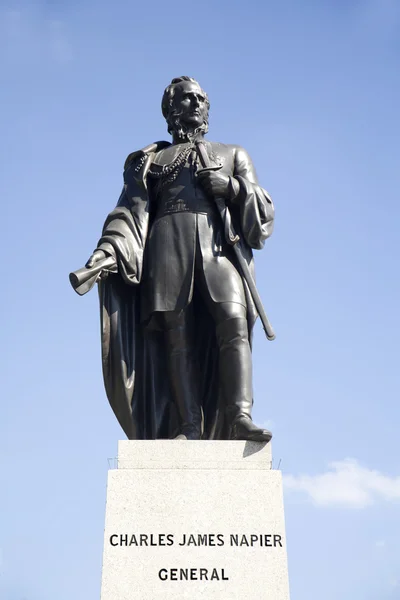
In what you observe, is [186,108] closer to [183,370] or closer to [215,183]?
[215,183]

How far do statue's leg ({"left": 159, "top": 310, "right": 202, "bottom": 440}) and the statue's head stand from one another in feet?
7.22

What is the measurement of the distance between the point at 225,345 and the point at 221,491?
148 centimetres

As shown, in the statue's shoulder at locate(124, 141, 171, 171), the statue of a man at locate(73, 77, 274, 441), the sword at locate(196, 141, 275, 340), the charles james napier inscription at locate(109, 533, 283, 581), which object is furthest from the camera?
the statue's shoulder at locate(124, 141, 171, 171)

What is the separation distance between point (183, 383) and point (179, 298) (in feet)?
2.75

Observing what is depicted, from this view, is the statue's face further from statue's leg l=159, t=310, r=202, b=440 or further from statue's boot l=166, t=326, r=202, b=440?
statue's boot l=166, t=326, r=202, b=440

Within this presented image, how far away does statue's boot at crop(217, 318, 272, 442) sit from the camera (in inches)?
326

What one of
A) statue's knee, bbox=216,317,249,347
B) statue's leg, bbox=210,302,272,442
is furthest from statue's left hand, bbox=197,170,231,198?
statue's knee, bbox=216,317,249,347

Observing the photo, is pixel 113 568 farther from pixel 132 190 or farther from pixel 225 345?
pixel 132 190

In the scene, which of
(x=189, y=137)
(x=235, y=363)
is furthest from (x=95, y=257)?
(x=189, y=137)

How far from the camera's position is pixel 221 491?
309 inches

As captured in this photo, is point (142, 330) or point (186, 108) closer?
point (142, 330)

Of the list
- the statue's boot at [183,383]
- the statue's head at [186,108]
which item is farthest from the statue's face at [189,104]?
the statue's boot at [183,383]

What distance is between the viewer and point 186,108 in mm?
9812

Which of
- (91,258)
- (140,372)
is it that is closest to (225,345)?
(140,372)
